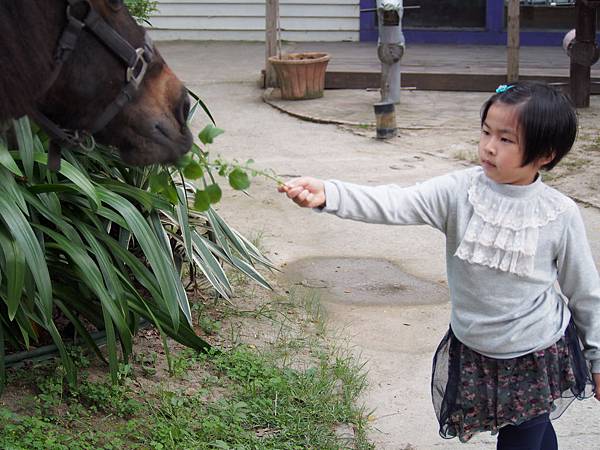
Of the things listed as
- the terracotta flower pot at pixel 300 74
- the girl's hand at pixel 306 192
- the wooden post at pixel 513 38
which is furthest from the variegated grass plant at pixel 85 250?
the wooden post at pixel 513 38

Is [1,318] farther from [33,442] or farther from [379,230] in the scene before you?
[379,230]

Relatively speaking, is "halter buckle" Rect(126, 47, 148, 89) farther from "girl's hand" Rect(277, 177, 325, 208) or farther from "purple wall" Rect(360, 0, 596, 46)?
"purple wall" Rect(360, 0, 596, 46)

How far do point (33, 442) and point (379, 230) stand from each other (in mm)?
3588

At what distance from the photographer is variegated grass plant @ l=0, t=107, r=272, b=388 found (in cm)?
351

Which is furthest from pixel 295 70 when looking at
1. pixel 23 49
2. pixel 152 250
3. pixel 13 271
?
pixel 23 49

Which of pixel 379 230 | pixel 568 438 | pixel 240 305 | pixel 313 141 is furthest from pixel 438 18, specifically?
pixel 568 438

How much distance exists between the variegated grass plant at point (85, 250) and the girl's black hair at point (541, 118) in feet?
3.49

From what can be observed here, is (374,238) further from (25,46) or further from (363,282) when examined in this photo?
(25,46)

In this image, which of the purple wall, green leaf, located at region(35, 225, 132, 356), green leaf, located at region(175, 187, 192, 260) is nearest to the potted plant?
the purple wall

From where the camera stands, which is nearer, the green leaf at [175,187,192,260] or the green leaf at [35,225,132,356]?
the green leaf at [35,225,132,356]

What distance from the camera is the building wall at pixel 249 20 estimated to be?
15.6 m

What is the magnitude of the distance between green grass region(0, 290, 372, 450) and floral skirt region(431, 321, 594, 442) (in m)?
0.64

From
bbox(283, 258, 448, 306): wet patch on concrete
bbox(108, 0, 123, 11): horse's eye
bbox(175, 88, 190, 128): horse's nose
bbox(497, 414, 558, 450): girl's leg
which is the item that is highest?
bbox(108, 0, 123, 11): horse's eye

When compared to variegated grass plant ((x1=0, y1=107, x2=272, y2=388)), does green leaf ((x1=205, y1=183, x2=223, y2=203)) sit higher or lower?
higher
